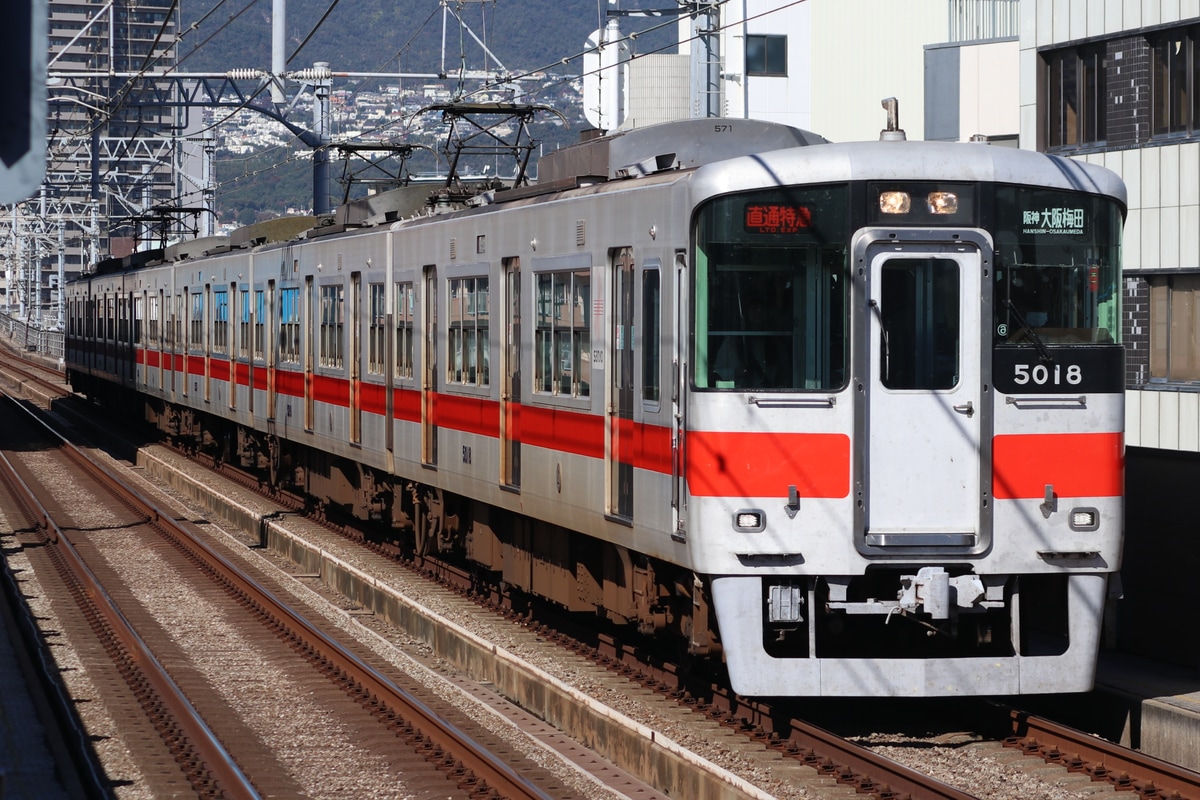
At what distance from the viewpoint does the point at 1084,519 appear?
8438 mm

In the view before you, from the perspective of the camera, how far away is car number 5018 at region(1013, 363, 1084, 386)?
844 centimetres

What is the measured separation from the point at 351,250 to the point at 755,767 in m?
9.63

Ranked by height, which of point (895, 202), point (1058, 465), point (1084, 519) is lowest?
point (1084, 519)

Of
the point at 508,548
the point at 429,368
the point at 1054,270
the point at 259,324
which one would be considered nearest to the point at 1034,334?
the point at 1054,270

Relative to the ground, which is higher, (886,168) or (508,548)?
(886,168)

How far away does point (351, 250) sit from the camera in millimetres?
16531

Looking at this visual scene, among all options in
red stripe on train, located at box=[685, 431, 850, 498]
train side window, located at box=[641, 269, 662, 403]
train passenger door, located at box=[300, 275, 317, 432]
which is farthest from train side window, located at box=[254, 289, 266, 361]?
red stripe on train, located at box=[685, 431, 850, 498]

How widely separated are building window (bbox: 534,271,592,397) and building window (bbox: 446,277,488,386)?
1.28m

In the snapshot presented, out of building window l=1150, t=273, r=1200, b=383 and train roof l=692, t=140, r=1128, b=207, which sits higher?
train roof l=692, t=140, r=1128, b=207

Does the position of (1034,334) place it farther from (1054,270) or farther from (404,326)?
(404,326)

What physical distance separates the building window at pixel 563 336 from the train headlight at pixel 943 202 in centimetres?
241

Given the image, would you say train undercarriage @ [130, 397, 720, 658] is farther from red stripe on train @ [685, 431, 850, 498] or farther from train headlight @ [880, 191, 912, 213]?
train headlight @ [880, 191, 912, 213]

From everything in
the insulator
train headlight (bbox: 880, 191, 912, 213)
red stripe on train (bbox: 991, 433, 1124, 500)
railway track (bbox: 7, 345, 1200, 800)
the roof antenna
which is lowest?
railway track (bbox: 7, 345, 1200, 800)

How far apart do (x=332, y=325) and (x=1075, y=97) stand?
7.68 metres
